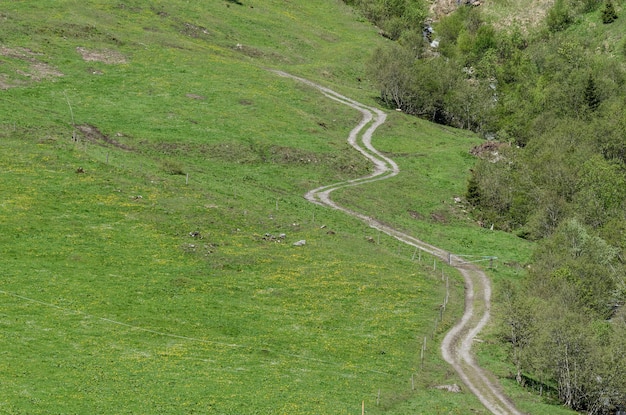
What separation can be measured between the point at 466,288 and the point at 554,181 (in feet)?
116

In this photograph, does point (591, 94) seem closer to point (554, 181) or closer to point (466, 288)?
point (554, 181)

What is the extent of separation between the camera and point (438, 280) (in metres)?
87.6

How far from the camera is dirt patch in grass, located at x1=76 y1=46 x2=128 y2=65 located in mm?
140875

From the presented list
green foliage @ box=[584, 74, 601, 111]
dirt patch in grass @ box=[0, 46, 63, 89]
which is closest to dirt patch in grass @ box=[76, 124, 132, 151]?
dirt patch in grass @ box=[0, 46, 63, 89]

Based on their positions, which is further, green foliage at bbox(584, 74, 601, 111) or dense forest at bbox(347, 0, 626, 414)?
green foliage at bbox(584, 74, 601, 111)

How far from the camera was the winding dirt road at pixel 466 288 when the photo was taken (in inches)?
2547

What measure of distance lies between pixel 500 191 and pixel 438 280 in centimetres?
3846

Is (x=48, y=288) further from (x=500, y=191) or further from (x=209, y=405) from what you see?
(x=500, y=191)

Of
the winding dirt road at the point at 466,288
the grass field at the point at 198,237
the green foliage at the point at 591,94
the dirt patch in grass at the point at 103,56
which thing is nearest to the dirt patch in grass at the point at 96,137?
the grass field at the point at 198,237

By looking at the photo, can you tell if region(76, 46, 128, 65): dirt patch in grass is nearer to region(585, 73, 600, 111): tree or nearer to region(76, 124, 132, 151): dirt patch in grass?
region(76, 124, 132, 151): dirt patch in grass

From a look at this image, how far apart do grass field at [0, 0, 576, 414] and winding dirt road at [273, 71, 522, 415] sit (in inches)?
63.0

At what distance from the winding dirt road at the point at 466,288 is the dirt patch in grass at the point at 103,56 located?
1540 inches

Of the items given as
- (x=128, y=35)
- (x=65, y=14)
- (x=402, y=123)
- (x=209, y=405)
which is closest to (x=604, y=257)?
(x=209, y=405)

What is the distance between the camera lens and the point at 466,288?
88250 millimetres
